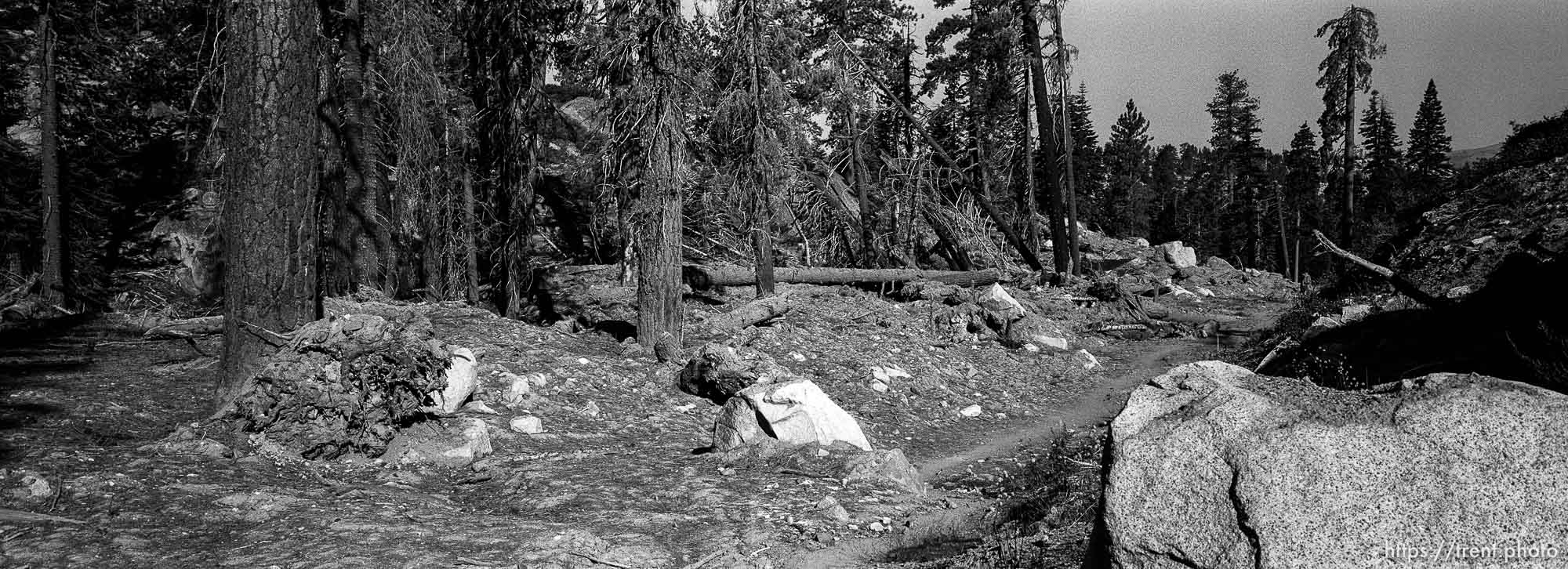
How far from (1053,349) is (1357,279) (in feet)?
14.7

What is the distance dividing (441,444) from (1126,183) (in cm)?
6760

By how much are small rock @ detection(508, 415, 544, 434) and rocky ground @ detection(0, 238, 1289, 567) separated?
20 mm

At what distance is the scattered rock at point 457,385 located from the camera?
721 cm

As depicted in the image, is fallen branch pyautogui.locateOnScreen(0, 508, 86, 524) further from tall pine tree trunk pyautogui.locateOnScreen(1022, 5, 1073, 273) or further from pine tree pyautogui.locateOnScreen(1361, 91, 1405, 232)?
pine tree pyautogui.locateOnScreen(1361, 91, 1405, 232)

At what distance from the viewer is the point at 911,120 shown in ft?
62.2

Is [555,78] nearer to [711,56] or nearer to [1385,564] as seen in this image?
[711,56]

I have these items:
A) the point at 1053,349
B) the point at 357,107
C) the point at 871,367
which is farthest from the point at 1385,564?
the point at 357,107

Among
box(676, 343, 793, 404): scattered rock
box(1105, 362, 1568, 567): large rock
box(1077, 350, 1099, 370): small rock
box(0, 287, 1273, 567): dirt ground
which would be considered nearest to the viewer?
box(1105, 362, 1568, 567): large rock

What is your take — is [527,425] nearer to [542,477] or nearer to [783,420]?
[542,477]

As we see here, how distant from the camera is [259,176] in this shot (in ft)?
21.1

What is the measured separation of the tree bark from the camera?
640cm

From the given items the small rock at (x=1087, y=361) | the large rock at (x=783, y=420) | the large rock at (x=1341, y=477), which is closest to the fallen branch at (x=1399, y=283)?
the large rock at (x=1341, y=477)

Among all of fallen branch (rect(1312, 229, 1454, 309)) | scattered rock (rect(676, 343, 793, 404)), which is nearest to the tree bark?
scattered rock (rect(676, 343, 793, 404))

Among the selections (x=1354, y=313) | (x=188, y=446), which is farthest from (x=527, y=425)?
(x=1354, y=313)
